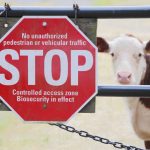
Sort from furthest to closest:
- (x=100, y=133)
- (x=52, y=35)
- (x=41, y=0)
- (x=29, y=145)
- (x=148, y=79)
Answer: (x=41, y=0) → (x=100, y=133) → (x=29, y=145) → (x=148, y=79) → (x=52, y=35)

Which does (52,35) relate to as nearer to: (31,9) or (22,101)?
(31,9)

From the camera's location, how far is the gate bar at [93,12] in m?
2.03

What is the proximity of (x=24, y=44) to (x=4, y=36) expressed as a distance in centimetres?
8

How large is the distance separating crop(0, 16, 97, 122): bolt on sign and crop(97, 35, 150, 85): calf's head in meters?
1.78

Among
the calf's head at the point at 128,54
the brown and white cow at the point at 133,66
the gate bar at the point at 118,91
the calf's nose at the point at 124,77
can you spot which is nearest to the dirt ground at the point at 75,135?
the brown and white cow at the point at 133,66

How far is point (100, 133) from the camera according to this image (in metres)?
5.80

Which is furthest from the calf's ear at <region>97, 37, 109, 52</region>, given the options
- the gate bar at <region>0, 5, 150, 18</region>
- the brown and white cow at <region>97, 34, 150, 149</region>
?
the gate bar at <region>0, 5, 150, 18</region>

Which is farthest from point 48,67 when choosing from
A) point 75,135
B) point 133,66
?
point 75,135

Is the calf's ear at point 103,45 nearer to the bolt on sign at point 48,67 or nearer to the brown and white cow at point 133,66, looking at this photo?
the brown and white cow at point 133,66

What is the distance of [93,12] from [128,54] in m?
1.92

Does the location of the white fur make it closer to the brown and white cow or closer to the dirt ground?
the brown and white cow

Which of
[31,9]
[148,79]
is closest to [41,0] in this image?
[148,79]

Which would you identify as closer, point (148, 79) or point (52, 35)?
point (52, 35)

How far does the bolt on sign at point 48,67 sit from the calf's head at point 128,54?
1.78 metres
